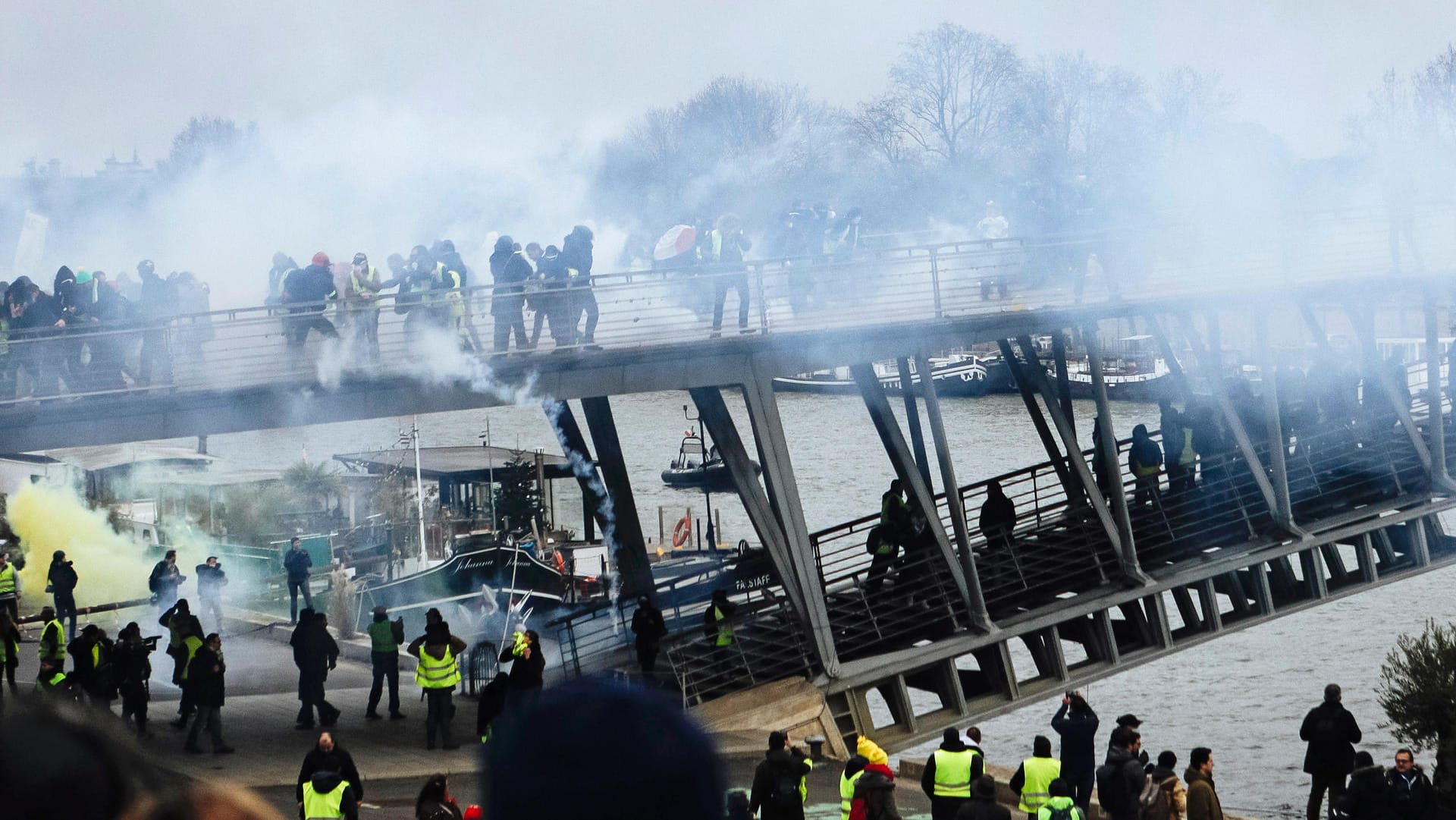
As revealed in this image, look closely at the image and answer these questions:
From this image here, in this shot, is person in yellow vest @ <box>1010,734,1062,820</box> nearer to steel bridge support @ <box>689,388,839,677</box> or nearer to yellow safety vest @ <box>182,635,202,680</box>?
steel bridge support @ <box>689,388,839,677</box>

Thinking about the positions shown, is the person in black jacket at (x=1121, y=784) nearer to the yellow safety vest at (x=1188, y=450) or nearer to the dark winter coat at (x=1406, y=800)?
the dark winter coat at (x=1406, y=800)

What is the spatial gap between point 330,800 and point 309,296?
8282mm

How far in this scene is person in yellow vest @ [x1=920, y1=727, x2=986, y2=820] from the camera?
41.4 ft

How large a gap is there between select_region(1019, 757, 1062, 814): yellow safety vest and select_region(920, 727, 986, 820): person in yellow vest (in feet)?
1.20

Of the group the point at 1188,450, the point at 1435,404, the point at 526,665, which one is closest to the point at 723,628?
the point at 526,665

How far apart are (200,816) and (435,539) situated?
4189cm

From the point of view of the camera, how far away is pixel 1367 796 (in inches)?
501

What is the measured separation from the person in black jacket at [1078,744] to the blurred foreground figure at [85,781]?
13.4 meters

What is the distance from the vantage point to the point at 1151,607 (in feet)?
68.5

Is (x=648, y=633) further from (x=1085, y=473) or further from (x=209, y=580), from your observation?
(x=209, y=580)

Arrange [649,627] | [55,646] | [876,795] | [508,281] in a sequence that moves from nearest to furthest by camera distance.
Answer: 1. [876,795]
2. [55,646]
3. [649,627]
4. [508,281]

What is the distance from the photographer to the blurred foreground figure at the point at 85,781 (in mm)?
1888

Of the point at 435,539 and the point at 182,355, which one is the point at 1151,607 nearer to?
the point at 182,355

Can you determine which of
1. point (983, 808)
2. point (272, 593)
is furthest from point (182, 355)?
point (272, 593)
